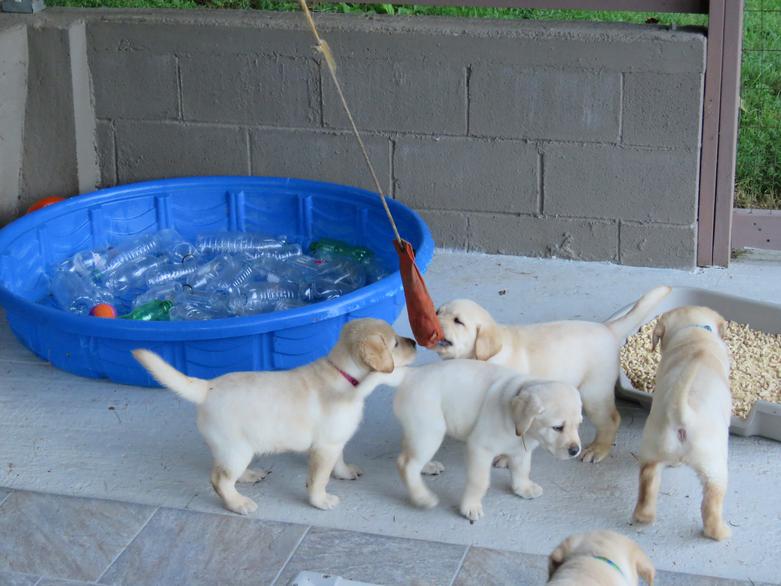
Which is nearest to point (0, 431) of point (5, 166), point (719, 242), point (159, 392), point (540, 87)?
point (159, 392)

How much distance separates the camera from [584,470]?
406 cm

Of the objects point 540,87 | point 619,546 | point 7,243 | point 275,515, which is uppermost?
point 540,87

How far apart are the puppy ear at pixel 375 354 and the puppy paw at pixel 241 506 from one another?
25.1 inches

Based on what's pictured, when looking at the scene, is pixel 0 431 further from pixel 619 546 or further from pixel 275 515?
pixel 619 546

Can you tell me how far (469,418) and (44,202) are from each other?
9.85 ft

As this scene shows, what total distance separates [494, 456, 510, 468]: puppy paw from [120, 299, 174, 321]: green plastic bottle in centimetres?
170

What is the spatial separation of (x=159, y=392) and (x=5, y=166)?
1.89 meters

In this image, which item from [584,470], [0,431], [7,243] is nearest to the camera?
[584,470]

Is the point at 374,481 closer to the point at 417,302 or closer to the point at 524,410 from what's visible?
the point at 417,302

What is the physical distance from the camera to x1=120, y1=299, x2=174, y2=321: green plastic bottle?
498 centimetres

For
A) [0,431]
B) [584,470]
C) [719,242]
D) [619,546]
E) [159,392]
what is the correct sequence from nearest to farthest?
[619,546] → [584,470] → [0,431] → [159,392] → [719,242]

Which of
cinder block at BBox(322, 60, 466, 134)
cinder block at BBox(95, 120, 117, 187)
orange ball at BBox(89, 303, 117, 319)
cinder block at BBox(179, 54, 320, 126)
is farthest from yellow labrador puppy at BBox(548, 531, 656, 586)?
cinder block at BBox(95, 120, 117, 187)

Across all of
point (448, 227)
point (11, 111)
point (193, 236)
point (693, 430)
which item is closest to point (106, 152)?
point (11, 111)

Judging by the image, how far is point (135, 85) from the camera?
19.5 ft
